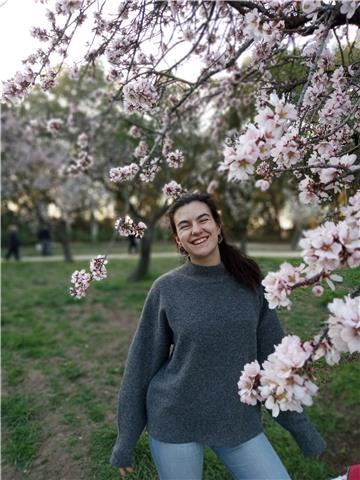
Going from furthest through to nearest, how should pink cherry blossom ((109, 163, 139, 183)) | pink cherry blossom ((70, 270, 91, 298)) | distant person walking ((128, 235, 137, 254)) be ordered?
1. distant person walking ((128, 235, 137, 254))
2. pink cherry blossom ((109, 163, 139, 183))
3. pink cherry blossom ((70, 270, 91, 298))

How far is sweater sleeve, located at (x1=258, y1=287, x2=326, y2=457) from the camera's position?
2.04 metres

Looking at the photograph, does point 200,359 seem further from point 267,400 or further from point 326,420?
point 326,420

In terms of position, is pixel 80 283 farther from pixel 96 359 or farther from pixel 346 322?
pixel 96 359

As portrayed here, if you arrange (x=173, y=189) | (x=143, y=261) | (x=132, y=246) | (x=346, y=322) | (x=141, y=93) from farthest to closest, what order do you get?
(x=132, y=246) → (x=143, y=261) → (x=173, y=189) → (x=141, y=93) → (x=346, y=322)

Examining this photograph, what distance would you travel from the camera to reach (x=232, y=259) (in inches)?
84.0

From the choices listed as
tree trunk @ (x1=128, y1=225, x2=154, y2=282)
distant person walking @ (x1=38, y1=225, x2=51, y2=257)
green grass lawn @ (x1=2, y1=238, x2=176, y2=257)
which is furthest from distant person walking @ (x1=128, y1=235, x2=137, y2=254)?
tree trunk @ (x1=128, y1=225, x2=154, y2=282)

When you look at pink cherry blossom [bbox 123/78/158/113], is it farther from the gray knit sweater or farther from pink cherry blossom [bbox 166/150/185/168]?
the gray knit sweater

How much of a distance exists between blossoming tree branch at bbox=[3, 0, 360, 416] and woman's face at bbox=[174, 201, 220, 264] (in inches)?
10.7

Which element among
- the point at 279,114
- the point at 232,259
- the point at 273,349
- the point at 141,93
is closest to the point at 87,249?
the point at 141,93

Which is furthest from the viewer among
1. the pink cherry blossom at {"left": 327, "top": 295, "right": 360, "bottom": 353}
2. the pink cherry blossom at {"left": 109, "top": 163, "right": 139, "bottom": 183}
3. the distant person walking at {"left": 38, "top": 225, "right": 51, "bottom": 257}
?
the distant person walking at {"left": 38, "top": 225, "right": 51, "bottom": 257}

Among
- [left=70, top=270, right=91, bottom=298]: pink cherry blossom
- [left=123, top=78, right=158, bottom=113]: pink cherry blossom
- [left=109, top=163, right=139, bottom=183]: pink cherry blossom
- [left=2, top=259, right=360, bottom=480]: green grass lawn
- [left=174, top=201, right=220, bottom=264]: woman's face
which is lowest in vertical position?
[left=2, top=259, right=360, bottom=480]: green grass lawn

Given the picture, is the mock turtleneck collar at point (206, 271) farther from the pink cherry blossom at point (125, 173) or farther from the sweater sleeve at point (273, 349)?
the pink cherry blossom at point (125, 173)

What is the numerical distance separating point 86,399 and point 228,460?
2.34m

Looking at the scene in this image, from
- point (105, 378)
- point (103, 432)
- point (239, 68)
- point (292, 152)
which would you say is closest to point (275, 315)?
point (292, 152)
